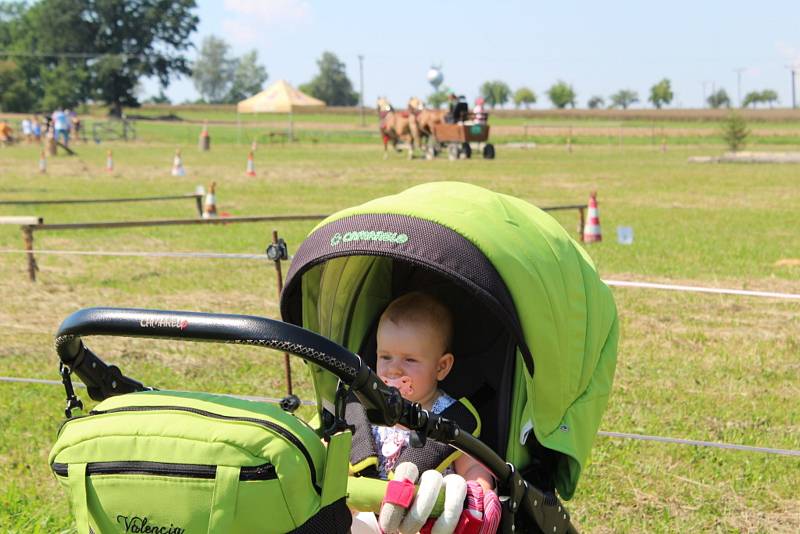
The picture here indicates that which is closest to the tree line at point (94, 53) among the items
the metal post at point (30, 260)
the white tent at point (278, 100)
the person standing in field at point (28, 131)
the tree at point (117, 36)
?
the tree at point (117, 36)

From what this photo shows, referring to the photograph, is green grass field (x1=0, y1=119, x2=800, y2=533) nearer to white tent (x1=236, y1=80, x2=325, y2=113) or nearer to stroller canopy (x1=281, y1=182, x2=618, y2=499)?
stroller canopy (x1=281, y1=182, x2=618, y2=499)

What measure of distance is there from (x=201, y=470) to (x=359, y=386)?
1.22ft

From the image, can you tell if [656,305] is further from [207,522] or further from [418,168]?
[418,168]

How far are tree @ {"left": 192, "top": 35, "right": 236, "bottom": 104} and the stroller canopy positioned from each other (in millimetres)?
191843

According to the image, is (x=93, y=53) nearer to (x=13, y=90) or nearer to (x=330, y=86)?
(x=13, y=90)

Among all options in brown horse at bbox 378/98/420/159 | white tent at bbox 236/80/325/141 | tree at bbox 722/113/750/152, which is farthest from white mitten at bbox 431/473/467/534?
white tent at bbox 236/80/325/141

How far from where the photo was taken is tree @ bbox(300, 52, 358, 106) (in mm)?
162625

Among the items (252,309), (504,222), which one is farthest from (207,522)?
(252,309)

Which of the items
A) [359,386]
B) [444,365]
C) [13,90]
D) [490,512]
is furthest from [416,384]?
[13,90]

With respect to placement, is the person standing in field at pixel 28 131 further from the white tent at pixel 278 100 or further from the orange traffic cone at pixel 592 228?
the orange traffic cone at pixel 592 228

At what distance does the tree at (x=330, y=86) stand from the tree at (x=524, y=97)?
2696cm

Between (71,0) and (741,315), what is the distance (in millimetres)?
93989

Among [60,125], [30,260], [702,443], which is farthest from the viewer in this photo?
[60,125]

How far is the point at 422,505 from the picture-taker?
2.77 metres
